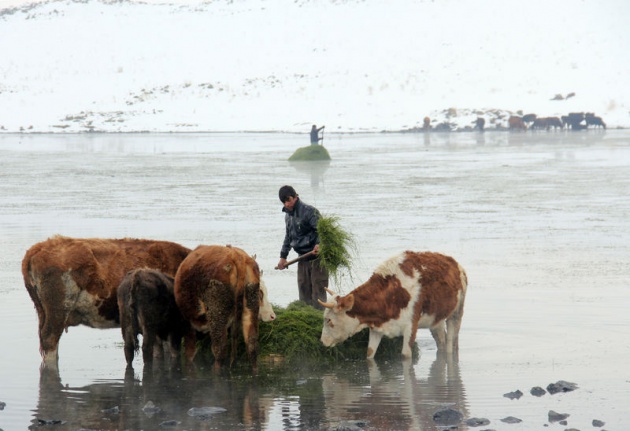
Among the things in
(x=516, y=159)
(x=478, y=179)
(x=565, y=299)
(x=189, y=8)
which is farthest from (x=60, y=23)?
(x=565, y=299)

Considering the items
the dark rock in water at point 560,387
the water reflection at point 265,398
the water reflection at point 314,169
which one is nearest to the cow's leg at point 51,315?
the water reflection at point 265,398

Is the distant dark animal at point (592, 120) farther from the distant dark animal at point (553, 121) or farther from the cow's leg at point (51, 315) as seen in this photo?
the cow's leg at point (51, 315)

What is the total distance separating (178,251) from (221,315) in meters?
1.37

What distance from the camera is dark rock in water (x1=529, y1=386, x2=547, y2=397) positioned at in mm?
9867

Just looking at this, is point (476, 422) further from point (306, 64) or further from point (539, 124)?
point (306, 64)

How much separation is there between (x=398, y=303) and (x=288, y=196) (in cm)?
192

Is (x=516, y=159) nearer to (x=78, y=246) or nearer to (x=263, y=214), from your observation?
(x=263, y=214)

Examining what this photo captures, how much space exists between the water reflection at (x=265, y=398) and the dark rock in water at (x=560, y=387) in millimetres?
833

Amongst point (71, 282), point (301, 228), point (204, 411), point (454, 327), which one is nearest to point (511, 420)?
point (204, 411)

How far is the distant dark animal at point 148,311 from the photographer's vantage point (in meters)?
10.9

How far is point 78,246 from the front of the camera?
37.3 feet

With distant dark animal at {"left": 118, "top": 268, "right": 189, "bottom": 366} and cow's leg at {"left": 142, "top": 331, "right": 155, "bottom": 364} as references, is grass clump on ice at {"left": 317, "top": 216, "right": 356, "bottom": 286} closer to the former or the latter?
distant dark animal at {"left": 118, "top": 268, "right": 189, "bottom": 366}

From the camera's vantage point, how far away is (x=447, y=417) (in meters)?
9.01

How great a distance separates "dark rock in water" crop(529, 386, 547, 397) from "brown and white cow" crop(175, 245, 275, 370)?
9.31 ft
